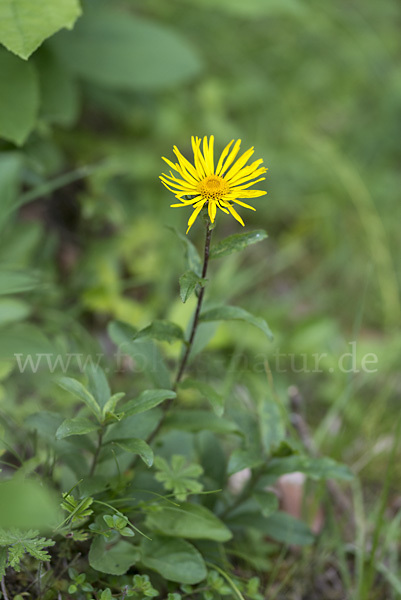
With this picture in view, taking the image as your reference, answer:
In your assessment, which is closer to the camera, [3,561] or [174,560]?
[3,561]

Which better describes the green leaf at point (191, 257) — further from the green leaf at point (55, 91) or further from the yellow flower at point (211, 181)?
the green leaf at point (55, 91)

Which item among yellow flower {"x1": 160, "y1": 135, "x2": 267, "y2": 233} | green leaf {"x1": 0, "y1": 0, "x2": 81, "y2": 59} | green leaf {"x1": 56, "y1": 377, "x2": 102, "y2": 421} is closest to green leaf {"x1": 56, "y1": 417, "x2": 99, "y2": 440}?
green leaf {"x1": 56, "y1": 377, "x2": 102, "y2": 421}

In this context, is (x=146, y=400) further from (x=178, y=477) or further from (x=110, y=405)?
(x=178, y=477)

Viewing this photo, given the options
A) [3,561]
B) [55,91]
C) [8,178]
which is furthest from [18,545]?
[55,91]

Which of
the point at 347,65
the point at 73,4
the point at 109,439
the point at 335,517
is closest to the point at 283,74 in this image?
the point at 347,65

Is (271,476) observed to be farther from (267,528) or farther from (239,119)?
(239,119)

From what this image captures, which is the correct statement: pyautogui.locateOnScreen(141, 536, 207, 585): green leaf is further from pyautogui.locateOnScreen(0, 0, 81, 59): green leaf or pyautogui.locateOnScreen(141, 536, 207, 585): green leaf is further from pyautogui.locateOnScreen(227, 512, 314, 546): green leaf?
pyautogui.locateOnScreen(0, 0, 81, 59): green leaf

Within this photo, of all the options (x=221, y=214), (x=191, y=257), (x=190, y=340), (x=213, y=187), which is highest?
(x=221, y=214)
